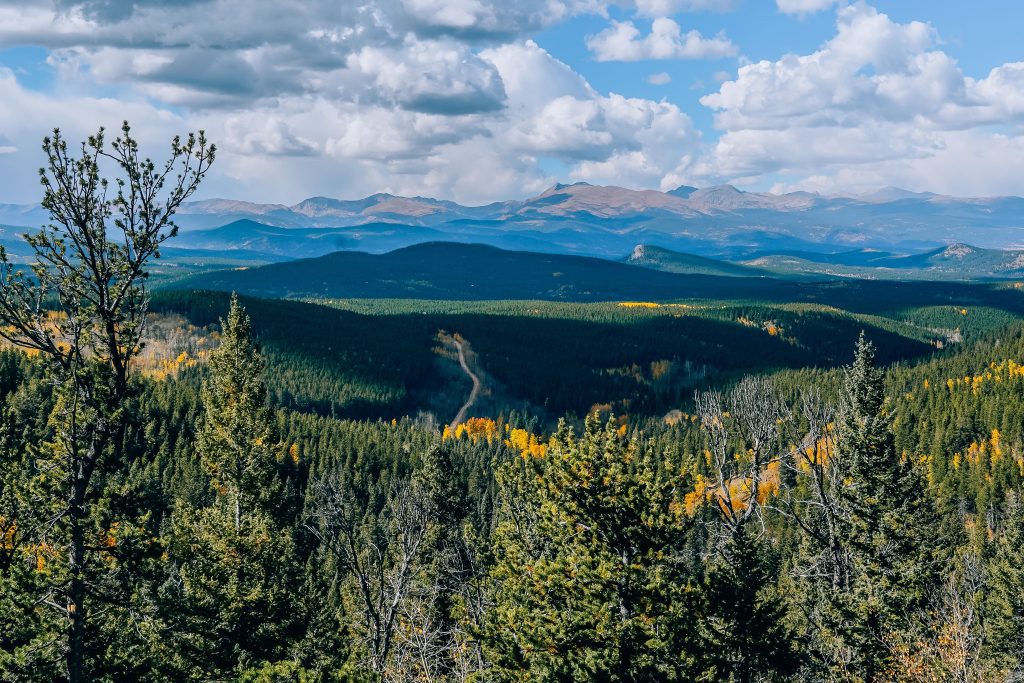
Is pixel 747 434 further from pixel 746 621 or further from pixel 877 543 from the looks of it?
pixel 877 543

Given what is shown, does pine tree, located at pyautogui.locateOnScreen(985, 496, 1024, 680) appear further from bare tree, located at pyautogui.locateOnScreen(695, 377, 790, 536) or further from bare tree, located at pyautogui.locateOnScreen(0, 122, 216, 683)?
bare tree, located at pyautogui.locateOnScreen(0, 122, 216, 683)

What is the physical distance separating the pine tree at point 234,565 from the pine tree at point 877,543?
26144mm

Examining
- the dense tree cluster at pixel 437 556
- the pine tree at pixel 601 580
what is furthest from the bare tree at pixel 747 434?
the pine tree at pixel 601 580

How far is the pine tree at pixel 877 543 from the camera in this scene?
31.6 m

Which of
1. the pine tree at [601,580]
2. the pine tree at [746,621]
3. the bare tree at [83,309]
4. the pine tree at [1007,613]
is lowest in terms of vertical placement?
the pine tree at [1007,613]

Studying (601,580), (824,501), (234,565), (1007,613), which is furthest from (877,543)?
(234,565)

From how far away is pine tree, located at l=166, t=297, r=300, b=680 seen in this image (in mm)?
32562

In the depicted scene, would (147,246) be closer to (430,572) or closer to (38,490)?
(38,490)

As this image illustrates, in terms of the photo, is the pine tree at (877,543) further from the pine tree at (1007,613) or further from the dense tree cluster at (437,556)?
the pine tree at (1007,613)

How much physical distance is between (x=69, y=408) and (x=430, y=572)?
97.1 feet

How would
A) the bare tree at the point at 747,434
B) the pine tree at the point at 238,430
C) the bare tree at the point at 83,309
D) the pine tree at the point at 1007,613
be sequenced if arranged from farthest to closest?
1. the pine tree at the point at 238,430
2. the pine tree at the point at 1007,613
3. the bare tree at the point at 747,434
4. the bare tree at the point at 83,309

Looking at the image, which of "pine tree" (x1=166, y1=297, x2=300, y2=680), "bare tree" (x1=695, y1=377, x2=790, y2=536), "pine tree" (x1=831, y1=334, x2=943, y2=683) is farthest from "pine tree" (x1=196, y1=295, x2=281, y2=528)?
"pine tree" (x1=831, y1=334, x2=943, y2=683)

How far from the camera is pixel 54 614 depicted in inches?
1080

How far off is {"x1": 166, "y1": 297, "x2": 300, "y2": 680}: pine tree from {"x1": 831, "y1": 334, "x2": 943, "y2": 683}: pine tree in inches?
1029
